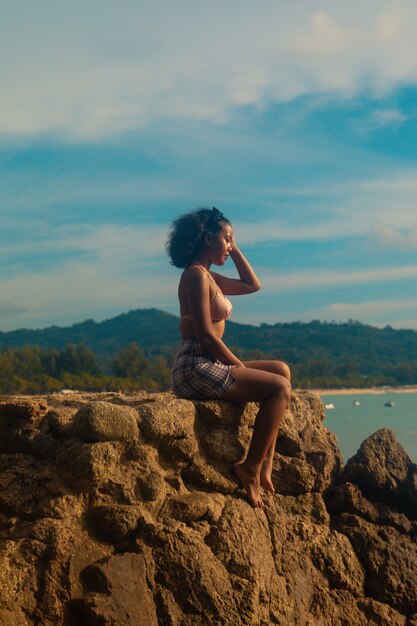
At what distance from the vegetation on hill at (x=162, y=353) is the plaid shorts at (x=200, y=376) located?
3855 cm

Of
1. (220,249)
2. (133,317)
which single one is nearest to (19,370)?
(220,249)

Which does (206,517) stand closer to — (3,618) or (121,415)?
(121,415)

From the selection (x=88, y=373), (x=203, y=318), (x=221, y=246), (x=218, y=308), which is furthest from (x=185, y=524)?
(x=88, y=373)

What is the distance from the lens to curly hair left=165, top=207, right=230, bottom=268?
5.87m

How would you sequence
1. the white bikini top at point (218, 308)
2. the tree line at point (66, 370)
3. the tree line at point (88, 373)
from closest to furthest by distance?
the white bikini top at point (218, 308) < the tree line at point (88, 373) < the tree line at point (66, 370)

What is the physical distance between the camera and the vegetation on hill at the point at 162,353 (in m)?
57.2

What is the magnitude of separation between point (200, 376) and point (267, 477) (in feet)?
2.66

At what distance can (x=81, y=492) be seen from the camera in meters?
4.52

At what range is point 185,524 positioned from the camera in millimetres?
4707

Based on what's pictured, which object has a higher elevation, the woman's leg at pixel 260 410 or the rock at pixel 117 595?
the woman's leg at pixel 260 410

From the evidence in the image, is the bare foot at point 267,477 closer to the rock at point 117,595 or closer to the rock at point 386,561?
the rock at point 386,561

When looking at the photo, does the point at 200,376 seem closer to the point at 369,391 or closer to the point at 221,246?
the point at 221,246

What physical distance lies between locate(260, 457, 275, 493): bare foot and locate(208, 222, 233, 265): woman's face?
1.55 meters

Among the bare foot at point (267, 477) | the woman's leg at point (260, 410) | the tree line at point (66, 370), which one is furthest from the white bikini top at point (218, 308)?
the tree line at point (66, 370)
